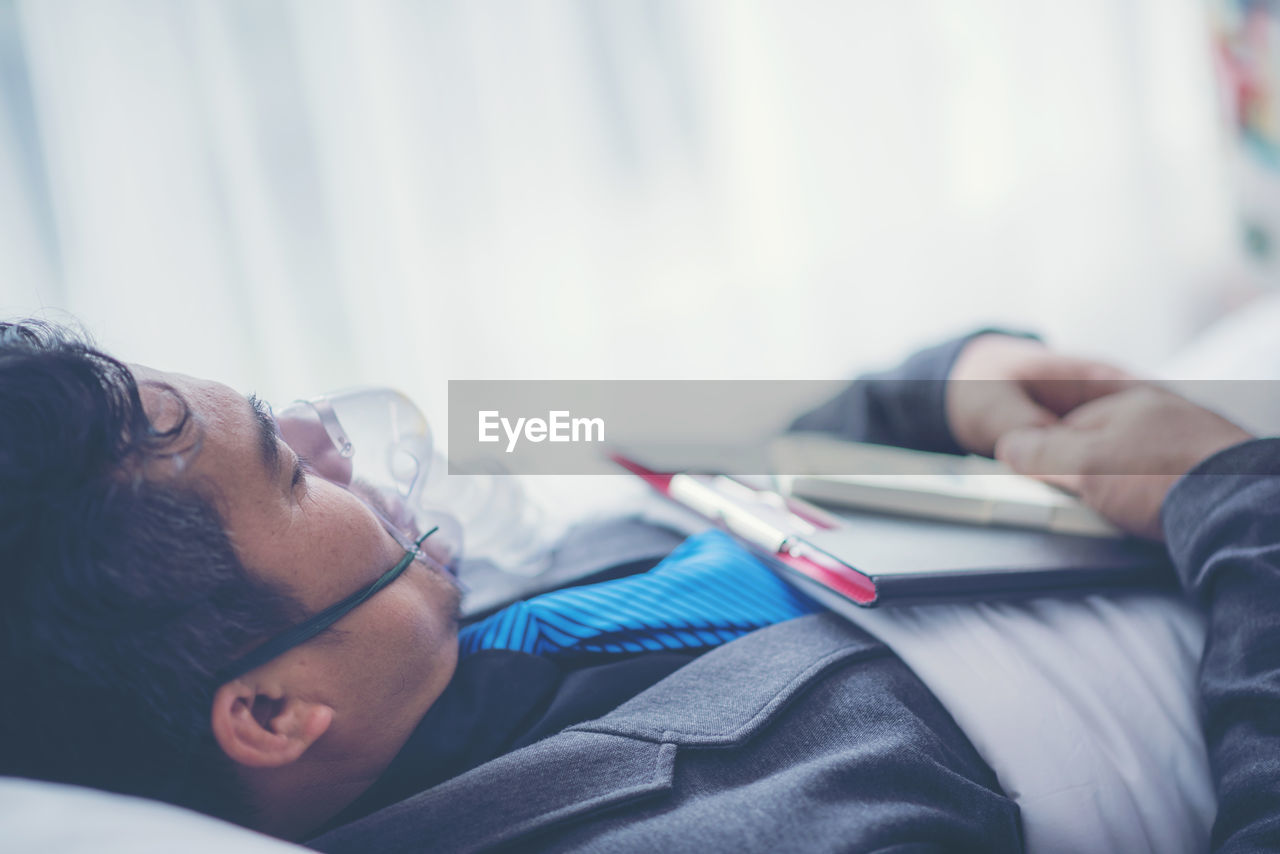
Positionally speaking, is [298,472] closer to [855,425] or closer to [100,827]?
[100,827]

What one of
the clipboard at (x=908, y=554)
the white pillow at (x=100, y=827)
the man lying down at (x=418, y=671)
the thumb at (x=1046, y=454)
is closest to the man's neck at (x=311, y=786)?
the man lying down at (x=418, y=671)

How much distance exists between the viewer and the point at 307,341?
1322 mm

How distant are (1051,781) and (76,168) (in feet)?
4.44

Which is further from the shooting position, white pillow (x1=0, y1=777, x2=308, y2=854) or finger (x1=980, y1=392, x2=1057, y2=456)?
finger (x1=980, y1=392, x2=1057, y2=456)

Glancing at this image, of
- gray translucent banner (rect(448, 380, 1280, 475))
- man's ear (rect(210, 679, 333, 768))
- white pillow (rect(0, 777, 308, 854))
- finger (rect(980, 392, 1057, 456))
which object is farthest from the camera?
finger (rect(980, 392, 1057, 456))

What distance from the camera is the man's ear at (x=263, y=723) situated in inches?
20.4

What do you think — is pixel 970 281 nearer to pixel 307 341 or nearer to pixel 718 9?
pixel 718 9

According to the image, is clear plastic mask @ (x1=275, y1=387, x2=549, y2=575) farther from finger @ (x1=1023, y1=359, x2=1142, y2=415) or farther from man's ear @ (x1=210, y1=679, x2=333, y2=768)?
finger @ (x1=1023, y1=359, x2=1142, y2=415)

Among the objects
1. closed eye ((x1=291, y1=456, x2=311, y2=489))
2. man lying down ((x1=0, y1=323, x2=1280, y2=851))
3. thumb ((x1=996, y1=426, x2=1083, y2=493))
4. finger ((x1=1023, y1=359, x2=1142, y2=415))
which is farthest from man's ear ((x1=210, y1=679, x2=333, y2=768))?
finger ((x1=1023, y1=359, x2=1142, y2=415))

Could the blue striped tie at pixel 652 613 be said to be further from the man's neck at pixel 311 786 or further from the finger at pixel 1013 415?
the finger at pixel 1013 415

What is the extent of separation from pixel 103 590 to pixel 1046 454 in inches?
31.8

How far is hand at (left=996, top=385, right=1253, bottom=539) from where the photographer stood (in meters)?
0.72

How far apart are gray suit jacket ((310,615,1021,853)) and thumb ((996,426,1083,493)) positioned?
0.31 m

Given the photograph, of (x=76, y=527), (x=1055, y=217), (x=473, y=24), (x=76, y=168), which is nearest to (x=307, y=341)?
(x=76, y=168)
